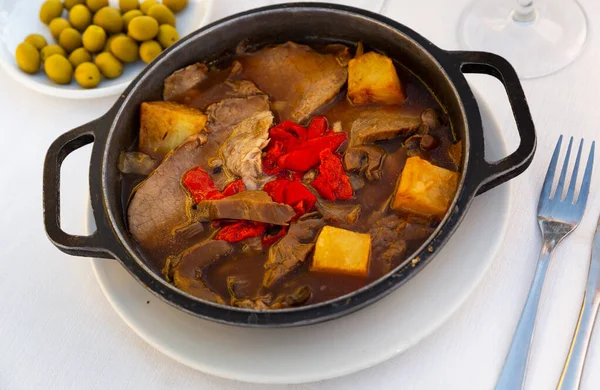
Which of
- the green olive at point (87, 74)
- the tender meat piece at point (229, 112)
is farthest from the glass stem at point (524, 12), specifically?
the green olive at point (87, 74)

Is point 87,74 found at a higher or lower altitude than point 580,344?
lower

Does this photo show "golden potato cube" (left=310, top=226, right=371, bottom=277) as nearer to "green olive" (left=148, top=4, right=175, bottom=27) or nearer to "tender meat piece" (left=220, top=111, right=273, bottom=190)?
Result: "tender meat piece" (left=220, top=111, right=273, bottom=190)

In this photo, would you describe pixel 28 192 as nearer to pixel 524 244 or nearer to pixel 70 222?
pixel 70 222

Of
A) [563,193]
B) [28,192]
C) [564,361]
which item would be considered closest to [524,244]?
[563,193]

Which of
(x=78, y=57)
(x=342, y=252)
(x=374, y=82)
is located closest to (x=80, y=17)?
(x=78, y=57)

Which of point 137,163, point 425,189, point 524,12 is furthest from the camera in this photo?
point 524,12

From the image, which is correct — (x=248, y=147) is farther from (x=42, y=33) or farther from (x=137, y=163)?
(x=42, y=33)

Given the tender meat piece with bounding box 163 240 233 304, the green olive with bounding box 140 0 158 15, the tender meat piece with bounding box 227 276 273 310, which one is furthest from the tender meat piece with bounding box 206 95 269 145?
the green olive with bounding box 140 0 158 15
